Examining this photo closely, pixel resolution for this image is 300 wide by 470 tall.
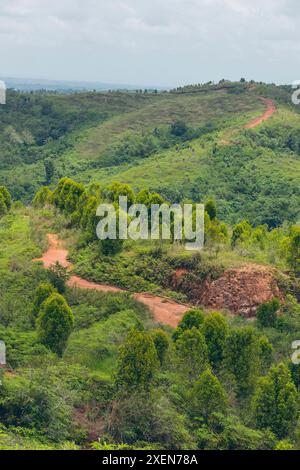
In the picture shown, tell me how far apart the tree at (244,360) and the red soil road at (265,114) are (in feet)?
190

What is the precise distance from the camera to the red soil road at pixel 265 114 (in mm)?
77062

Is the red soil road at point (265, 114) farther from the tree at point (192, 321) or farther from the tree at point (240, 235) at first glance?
the tree at point (192, 321)

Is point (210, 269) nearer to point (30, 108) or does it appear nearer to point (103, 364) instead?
point (103, 364)

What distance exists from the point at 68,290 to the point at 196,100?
73.3m

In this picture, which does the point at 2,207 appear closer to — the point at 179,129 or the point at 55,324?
the point at 55,324

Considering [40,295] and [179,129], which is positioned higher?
[179,129]

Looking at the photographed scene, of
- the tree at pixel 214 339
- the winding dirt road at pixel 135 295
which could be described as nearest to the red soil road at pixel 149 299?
the winding dirt road at pixel 135 295

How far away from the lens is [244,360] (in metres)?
20.5

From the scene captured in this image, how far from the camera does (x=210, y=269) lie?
28.1 m

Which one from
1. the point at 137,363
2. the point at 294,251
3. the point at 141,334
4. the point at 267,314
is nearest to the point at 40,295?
the point at 141,334

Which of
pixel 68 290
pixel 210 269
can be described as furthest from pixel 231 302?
pixel 68 290

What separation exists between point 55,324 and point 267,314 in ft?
28.1

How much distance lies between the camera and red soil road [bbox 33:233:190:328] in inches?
1035
